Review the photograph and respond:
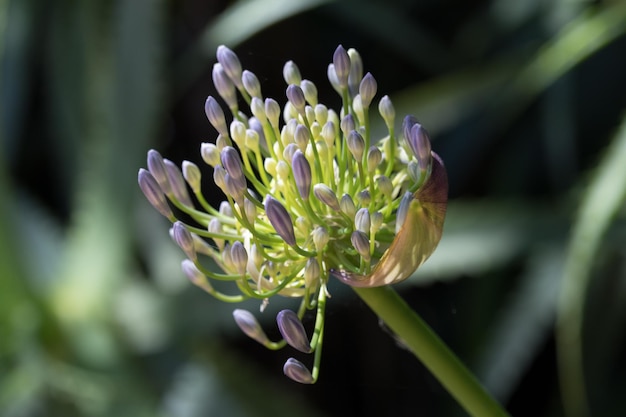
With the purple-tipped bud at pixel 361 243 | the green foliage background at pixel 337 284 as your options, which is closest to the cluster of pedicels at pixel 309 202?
the purple-tipped bud at pixel 361 243

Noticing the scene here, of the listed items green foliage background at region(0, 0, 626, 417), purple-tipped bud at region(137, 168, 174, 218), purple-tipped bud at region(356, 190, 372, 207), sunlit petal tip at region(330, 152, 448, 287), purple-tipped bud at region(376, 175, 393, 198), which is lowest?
green foliage background at region(0, 0, 626, 417)

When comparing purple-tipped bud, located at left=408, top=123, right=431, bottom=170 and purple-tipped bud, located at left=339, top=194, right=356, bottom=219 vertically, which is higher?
purple-tipped bud, located at left=408, top=123, right=431, bottom=170

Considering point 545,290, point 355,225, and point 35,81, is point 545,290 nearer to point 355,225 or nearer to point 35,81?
point 355,225

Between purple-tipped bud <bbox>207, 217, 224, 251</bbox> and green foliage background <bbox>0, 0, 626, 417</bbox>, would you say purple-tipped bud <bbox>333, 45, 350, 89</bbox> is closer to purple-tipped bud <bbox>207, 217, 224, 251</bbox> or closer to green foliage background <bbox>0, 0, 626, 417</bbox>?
purple-tipped bud <bbox>207, 217, 224, 251</bbox>

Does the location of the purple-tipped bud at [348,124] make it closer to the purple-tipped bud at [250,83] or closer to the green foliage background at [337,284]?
the purple-tipped bud at [250,83]

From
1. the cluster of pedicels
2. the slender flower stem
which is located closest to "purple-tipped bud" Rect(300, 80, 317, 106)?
the cluster of pedicels

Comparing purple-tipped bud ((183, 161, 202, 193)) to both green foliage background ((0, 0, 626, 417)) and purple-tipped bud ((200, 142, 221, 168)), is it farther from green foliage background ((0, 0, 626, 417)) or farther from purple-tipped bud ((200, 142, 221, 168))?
green foliage background ((0, 0, 626, 417))

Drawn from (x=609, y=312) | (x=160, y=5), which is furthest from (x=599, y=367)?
(x=160, y=5)

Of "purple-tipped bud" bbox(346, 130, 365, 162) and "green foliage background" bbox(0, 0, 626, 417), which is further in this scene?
"green foliage background" bbox(0, 0, 626, 417)
